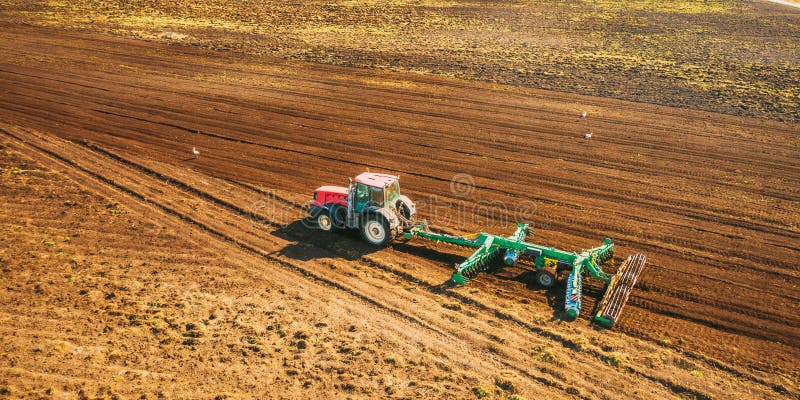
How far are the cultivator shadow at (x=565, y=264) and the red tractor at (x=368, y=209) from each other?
24.6 inches

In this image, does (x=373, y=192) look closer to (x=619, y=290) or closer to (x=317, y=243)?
(x=317, y=243)

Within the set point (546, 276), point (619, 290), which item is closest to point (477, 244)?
point (546, 276)

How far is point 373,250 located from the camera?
545 inches

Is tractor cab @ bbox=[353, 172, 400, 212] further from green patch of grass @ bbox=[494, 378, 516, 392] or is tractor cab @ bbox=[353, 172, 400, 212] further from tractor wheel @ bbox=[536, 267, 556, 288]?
green patch of grass @ bbox=[494, 378, 516, 392]

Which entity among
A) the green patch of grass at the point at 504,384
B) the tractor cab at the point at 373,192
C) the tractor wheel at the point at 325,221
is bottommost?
the green patch of grass at the point at 504,384

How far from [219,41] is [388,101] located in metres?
17.7

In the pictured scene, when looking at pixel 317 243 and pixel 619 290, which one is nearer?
pixel 619 290

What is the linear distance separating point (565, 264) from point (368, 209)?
476cm

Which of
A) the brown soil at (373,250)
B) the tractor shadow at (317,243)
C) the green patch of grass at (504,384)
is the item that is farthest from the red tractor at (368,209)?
the green patch of grass at (504,384)

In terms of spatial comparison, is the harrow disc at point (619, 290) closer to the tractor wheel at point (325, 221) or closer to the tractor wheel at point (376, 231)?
the tractor wheel at point (376, 231)

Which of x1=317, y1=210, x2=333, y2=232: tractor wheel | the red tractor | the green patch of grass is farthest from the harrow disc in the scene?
x1=317, y1=210, x2=333, y2=232: tractor wheel

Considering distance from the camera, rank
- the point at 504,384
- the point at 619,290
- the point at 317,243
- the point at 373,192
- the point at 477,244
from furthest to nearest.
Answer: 1. the point at 317,243
2. the point at 373,192
3. the point at 477,244
4. the point at 619,290
5. the point at 504,384

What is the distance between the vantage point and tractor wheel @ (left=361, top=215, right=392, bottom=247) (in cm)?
1341

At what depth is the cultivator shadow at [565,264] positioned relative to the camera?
11109 mm
